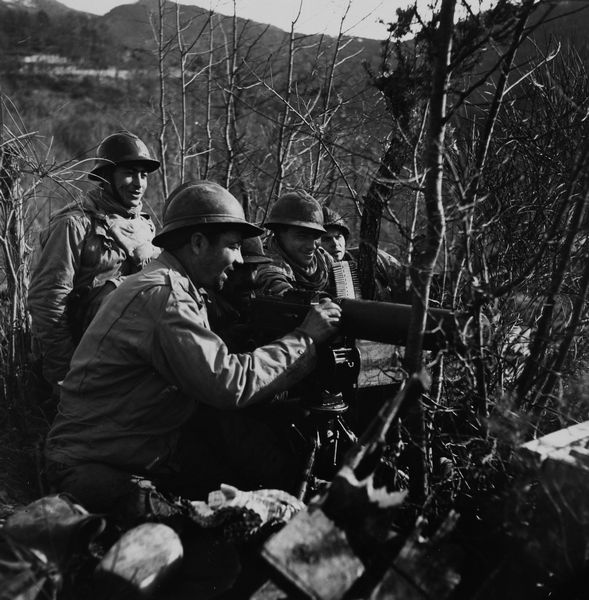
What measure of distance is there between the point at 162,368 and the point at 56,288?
6.60 feet

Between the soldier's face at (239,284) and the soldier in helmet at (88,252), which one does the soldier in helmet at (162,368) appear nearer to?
the soldier's face at (239,284)

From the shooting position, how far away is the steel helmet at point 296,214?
477 cm

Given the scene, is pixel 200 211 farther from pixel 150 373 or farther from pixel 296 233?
pixel 296 233

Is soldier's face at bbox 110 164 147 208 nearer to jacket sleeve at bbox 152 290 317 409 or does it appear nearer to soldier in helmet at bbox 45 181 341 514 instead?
soldier in helmet at bbox 45 181 341 514

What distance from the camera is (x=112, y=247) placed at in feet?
16.0

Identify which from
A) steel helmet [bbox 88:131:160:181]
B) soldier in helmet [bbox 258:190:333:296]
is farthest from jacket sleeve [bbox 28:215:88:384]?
soldier in helmet [bbox 258:190:333:296]

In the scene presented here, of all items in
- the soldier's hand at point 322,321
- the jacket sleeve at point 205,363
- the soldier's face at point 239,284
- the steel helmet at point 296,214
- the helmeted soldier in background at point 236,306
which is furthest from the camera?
the steel helmet at point 296,214

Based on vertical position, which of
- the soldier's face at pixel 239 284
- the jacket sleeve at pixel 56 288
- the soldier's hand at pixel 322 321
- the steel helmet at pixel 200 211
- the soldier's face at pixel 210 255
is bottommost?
the jacket sleeve at pixel 56 288

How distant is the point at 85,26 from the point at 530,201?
4600 cm

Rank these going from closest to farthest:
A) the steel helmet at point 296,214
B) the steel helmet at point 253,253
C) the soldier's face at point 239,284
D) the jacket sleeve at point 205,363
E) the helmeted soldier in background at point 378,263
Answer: the jacket sleeve at point 205,363, the soldier's face at point 239,284, the steel helmet at point 253,253, the steel helmet at point 296,214, the helmeted soldier in background at point 378,263

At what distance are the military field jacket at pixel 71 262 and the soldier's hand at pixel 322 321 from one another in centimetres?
200

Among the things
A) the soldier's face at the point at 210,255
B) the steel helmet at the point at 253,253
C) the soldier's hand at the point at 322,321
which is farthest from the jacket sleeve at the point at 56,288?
the soldier's hand at the point at 322,321

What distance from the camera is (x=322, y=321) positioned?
321cm

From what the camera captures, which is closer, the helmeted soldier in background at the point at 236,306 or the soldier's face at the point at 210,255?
the soldier's face at the point at 210,255
